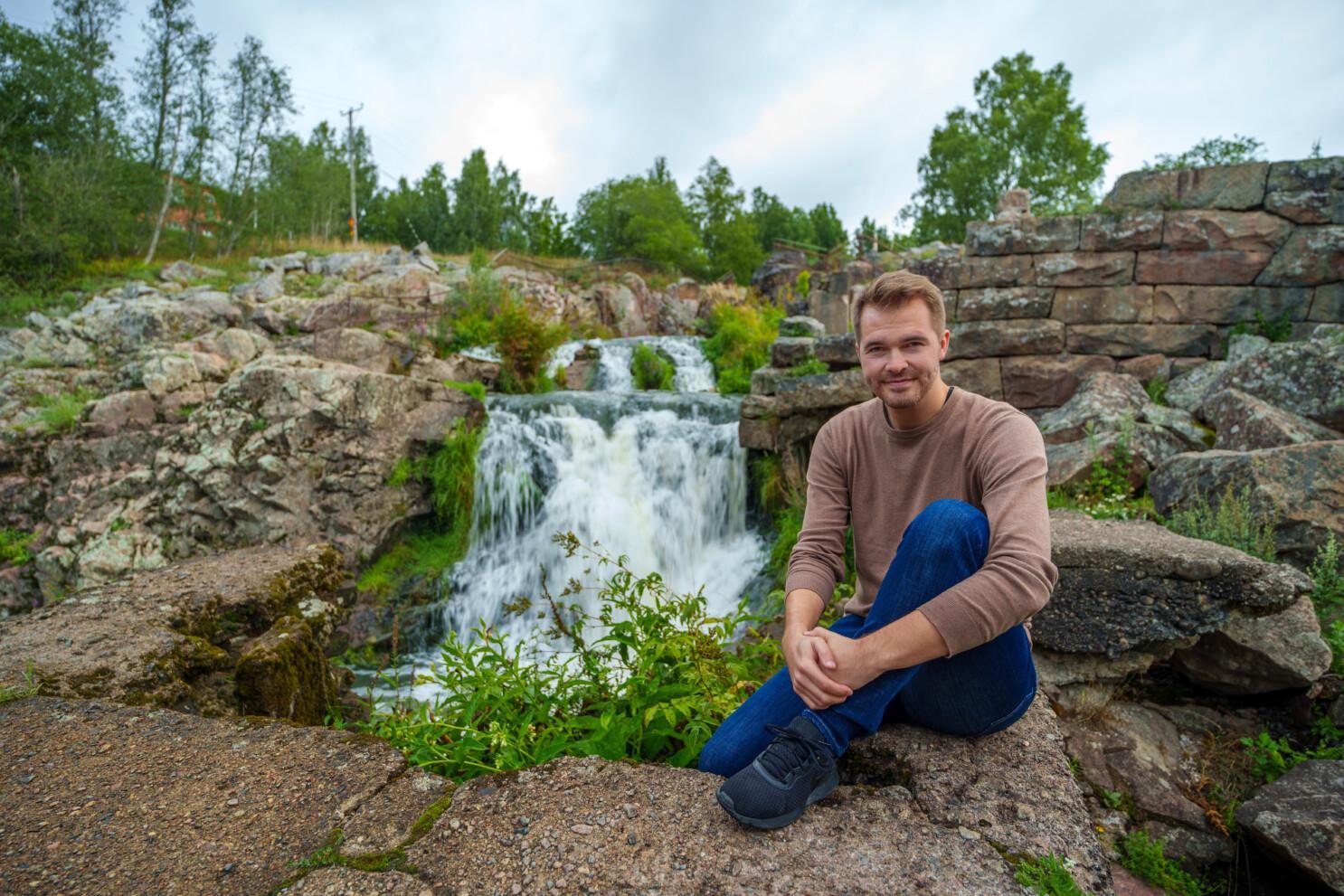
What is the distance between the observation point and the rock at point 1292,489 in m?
3.34

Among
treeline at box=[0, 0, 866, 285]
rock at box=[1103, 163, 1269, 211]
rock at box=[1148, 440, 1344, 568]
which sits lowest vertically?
rock at box=[1148, 440, 1344, 568]

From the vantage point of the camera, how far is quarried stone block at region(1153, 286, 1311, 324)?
5625 millimetres

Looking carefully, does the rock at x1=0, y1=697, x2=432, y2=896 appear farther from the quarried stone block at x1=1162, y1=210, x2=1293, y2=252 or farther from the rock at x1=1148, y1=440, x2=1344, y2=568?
the quarried stone block at x1=1162, y1=210, x2=1293, y2=252

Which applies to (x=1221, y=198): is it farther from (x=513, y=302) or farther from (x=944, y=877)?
(x=513, y=302)

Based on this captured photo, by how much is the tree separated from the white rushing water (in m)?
28.3

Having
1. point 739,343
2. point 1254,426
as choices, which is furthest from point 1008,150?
point 1254,426

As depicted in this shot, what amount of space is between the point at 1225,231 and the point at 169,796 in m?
7.80

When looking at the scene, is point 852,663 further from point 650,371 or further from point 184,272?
point 184,272

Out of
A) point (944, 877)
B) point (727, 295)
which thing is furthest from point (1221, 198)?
point (727, 295)

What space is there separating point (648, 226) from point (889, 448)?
30029 mm

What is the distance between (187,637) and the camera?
2.81m

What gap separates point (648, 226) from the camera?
30344 mm

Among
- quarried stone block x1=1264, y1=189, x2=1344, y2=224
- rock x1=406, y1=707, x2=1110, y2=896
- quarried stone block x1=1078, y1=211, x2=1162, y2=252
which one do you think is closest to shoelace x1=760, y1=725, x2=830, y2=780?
rock x1=406, y1=707, x2=1110, y2=896

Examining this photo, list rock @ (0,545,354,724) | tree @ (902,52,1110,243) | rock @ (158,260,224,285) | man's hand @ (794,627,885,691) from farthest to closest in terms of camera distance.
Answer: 1. tree @ (902,52,1110,243)
2. rock @ (158,260,224,285)
3. rock @ (0,545,354,724)
4. man's hand @ (794,627,885,691)
